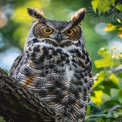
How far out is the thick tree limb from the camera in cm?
356

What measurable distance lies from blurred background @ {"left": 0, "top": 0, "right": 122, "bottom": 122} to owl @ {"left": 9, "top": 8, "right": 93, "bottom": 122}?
134 millimetres

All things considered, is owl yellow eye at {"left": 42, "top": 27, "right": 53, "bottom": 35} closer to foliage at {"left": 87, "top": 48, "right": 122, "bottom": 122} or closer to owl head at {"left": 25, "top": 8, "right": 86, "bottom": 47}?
owl head at {"left": 25, "top": 8, "right": 86, "bottom": 47}

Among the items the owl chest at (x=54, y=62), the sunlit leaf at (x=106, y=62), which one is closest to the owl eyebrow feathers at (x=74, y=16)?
the owl chest at (x=54, y=62)

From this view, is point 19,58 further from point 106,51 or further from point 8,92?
point 8,92

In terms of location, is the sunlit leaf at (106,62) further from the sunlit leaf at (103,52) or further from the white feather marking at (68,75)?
the white feather marking at (68,75)

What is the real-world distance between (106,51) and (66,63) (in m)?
0.34

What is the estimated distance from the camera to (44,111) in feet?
12.9

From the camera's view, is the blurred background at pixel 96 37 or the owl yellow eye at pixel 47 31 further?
the owl yellow eye at pixel 47 31

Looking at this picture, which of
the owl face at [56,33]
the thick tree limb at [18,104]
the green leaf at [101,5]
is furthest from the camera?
the owl face at [56,33]

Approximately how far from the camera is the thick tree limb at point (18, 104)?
3.56 m

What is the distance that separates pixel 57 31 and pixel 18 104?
1.32 meters

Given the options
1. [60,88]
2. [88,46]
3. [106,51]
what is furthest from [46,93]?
[88,46]

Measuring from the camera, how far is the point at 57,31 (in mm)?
4887

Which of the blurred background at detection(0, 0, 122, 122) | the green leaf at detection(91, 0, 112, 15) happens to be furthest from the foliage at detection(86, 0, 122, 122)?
the green leaf at detection(91, 0, 112, 15)
